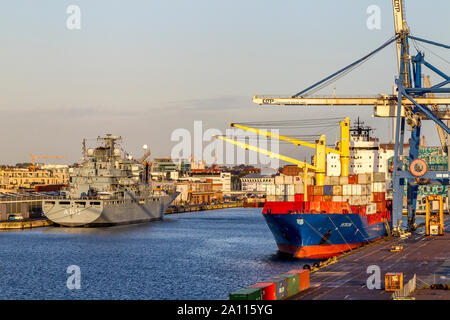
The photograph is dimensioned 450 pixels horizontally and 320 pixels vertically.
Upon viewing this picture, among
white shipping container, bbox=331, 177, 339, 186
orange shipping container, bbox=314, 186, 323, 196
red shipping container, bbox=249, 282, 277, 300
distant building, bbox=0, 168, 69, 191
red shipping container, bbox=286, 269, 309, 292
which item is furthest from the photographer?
distant building, bbox=0, 168, 69, 191

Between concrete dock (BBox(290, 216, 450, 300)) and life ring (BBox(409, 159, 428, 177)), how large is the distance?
253 inches

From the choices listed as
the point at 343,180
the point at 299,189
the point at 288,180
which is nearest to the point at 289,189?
the point at 299,189

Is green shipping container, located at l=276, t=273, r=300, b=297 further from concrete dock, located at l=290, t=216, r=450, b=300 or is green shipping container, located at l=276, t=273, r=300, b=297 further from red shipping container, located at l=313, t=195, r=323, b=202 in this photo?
red shipping container, located at l=313, t=195, r=323, b=202

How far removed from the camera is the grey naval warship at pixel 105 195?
92.8 metres

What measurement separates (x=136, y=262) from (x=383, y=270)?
21764mm

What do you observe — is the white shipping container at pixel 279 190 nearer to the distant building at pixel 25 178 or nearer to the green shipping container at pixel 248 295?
the green shipping container at pixel 248 295

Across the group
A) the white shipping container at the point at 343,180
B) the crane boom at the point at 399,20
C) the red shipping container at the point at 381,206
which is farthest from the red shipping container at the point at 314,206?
the crane boom at the point at 399,20

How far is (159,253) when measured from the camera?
63656 millimetres

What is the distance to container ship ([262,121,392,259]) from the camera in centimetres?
5762

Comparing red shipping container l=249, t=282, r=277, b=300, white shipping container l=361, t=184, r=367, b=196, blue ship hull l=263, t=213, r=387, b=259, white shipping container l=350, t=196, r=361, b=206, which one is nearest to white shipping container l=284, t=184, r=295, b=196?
blue ship hull l=263, t=213, r=387, b=259

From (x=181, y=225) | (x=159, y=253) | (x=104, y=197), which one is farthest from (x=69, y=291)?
(x=181, y=225)

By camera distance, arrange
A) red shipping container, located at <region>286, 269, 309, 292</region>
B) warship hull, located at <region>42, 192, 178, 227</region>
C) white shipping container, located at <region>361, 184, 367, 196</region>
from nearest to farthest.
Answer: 1. red shipping container, located at <region>286, 269, 309, 292</region>
2. white shipping container, located at <region>361, 184, 367, 196</region>
3. warship hull, located at <region>42, 192, 178, 227</region>

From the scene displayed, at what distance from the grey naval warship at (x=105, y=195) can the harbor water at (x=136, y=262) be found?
439cm
